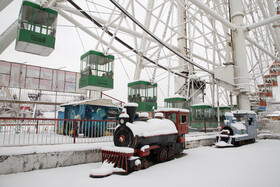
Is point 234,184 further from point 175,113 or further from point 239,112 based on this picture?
point 239,112

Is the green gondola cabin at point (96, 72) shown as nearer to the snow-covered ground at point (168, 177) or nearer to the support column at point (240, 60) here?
the snow-covered ground at point (168, 177)

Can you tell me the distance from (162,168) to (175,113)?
316cm

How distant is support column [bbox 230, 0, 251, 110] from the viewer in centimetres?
1591

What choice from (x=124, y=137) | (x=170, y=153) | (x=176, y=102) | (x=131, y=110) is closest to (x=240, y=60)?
(x=176, y=102)

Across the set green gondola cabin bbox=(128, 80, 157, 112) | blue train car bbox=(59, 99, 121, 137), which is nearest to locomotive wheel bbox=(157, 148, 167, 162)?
blue train car bbox=(59, 99, 121, 137)

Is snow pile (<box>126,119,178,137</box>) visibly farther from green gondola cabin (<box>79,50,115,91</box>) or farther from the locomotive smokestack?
green gondola cabin (<box>79,50,115,91</box>)

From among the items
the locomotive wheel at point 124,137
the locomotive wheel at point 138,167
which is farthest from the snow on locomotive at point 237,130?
the locomotive wheel at point 124,137

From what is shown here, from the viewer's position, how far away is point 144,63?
1955cm

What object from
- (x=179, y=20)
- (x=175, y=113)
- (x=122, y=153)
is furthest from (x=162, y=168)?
(x=179, y=20)

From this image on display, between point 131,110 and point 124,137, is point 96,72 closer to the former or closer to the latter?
point 131,110

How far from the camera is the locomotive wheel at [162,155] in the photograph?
736 cm

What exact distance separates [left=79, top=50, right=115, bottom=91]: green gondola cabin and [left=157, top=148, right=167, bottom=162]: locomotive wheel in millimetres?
A: 5682

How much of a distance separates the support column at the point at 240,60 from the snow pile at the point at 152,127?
11.0 m

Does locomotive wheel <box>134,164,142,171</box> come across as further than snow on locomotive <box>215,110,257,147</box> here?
No
